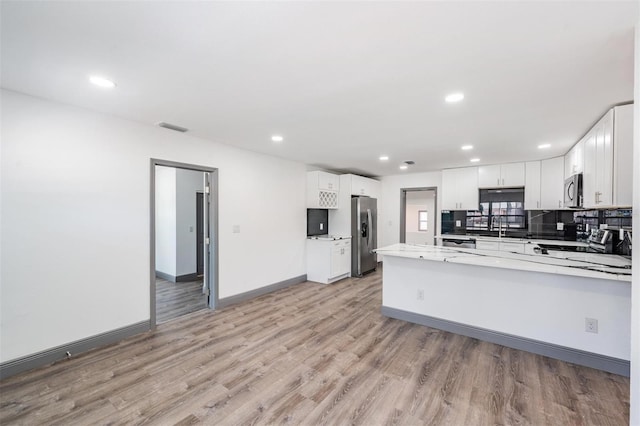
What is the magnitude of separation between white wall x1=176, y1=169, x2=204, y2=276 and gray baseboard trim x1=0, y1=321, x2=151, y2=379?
91.4 inches

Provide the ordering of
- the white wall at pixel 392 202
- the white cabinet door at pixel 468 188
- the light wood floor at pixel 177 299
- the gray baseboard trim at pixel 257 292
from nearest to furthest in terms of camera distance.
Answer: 1. the light wood floor at pixel 177 299
2. the gray baseboard trim at pixel 257 292
3. the white cabinet door at pixel 468 188
4. the white wall at pixel 392 202

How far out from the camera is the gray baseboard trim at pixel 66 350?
2.27m

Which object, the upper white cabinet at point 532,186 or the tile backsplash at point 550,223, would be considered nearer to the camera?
the tile backsplash at point 550,223

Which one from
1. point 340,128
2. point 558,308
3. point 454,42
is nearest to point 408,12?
point 454,42

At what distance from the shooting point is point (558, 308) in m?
2.63

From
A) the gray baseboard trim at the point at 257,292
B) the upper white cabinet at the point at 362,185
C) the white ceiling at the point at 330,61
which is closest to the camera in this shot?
the white ceiling at the point at 330,61

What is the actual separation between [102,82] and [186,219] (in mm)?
3556

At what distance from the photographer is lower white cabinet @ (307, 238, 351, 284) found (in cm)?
520

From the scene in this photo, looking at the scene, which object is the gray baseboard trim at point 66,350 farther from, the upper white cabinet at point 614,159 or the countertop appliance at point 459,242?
the countertop appliance at point 459,242

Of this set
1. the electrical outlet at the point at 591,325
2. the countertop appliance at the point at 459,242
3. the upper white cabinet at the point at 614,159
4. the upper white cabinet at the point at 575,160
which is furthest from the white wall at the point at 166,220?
the upper white cabinet at the point at 575,160

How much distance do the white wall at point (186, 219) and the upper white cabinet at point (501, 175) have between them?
5806 mm

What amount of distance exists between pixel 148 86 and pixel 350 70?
5.35 ft

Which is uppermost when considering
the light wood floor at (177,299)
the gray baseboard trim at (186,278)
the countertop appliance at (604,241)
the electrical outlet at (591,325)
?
the countertop appliance at (604,241)

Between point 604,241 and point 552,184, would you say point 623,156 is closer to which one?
point 604,241
